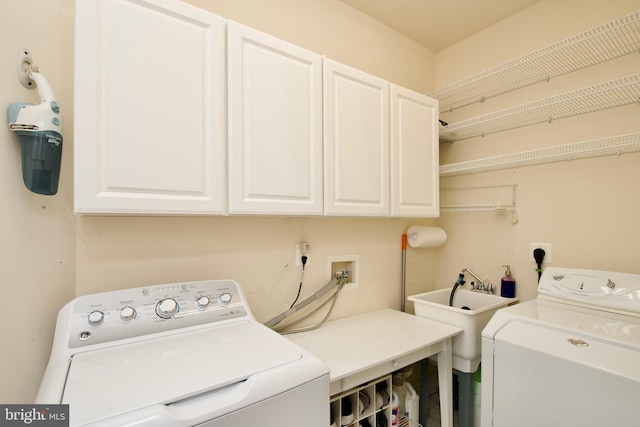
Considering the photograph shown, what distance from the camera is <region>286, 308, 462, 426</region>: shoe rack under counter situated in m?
1.19

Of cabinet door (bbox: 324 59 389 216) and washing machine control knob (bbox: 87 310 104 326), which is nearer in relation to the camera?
washing machine control knob (bbox: 87 310 104 326)

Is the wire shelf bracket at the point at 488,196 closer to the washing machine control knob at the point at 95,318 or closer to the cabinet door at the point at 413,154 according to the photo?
the cabinet door at the point at 413,154

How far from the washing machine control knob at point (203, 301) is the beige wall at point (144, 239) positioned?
205 mm

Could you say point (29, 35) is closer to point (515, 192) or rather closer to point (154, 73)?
point (154, 73)

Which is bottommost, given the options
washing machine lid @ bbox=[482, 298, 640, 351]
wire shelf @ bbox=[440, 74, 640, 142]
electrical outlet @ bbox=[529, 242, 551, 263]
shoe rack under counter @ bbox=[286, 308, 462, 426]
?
shoe rack under counter @ bbox=[286, 308, 462, 426]

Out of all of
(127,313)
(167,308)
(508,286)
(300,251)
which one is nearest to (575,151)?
(508,286)

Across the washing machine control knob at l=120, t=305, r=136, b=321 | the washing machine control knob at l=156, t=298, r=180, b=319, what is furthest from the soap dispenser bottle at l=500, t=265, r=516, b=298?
the washing machine control knob at l=120, t=305, r=136, b=321

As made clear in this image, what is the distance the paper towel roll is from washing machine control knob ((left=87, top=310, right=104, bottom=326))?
5.94ft

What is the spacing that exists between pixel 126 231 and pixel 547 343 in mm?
1713

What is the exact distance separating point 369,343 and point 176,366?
0.90m

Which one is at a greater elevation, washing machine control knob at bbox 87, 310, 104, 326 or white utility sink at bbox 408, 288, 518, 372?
washing machine control knob at bbox 87, 310, 104, 326

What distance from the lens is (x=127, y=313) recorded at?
97cm

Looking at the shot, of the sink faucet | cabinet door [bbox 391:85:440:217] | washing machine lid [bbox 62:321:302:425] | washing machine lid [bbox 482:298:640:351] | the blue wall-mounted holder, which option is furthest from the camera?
the sink faucet

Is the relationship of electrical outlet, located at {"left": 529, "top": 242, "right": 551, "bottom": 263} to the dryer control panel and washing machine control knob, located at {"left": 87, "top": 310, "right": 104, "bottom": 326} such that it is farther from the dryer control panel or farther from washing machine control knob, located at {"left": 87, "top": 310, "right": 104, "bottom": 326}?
washing machine control knob, located at {"left": 87, "top": 310, "right": 104, "bottom": 326}
